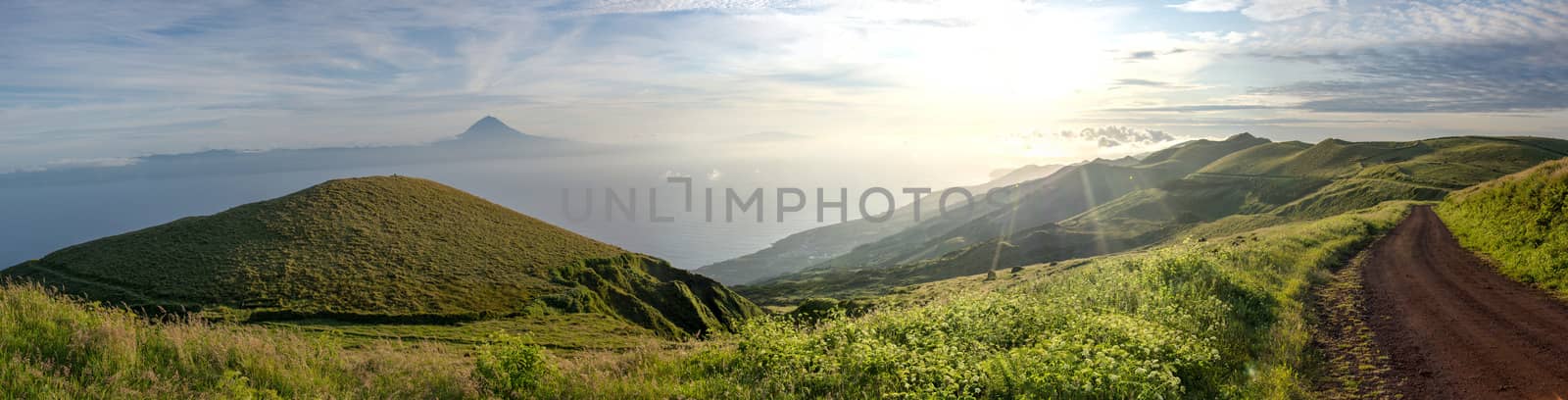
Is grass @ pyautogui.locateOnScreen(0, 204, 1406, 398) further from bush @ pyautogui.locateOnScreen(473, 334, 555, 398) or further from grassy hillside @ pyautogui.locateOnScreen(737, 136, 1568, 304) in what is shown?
grassy hillside @ pyautogui.locateOnScreen(737, 136, 1568, 304)

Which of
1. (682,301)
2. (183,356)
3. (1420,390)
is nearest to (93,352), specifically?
(183,356)

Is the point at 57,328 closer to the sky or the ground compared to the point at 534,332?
closer to the sky

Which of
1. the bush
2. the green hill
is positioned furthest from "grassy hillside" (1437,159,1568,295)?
the bush

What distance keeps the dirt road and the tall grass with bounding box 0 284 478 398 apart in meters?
14.4

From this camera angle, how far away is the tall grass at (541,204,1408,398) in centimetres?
864

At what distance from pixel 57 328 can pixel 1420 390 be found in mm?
19790

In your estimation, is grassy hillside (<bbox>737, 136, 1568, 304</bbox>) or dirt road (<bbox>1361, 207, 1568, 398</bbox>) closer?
dirt road (<bbox>1361, 207, 1568, 398</bbox>)

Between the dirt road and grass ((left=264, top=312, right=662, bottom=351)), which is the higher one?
the dirt road

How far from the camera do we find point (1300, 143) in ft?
620

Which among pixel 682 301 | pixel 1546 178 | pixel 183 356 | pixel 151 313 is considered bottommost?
pixel 682 301

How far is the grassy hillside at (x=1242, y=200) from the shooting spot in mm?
88369

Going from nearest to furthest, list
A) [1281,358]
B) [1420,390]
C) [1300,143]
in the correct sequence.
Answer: [1420,390]
[1281,358]
[1300,143]

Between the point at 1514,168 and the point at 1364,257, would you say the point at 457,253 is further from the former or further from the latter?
the point at 1514,168

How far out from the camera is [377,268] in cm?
2578
